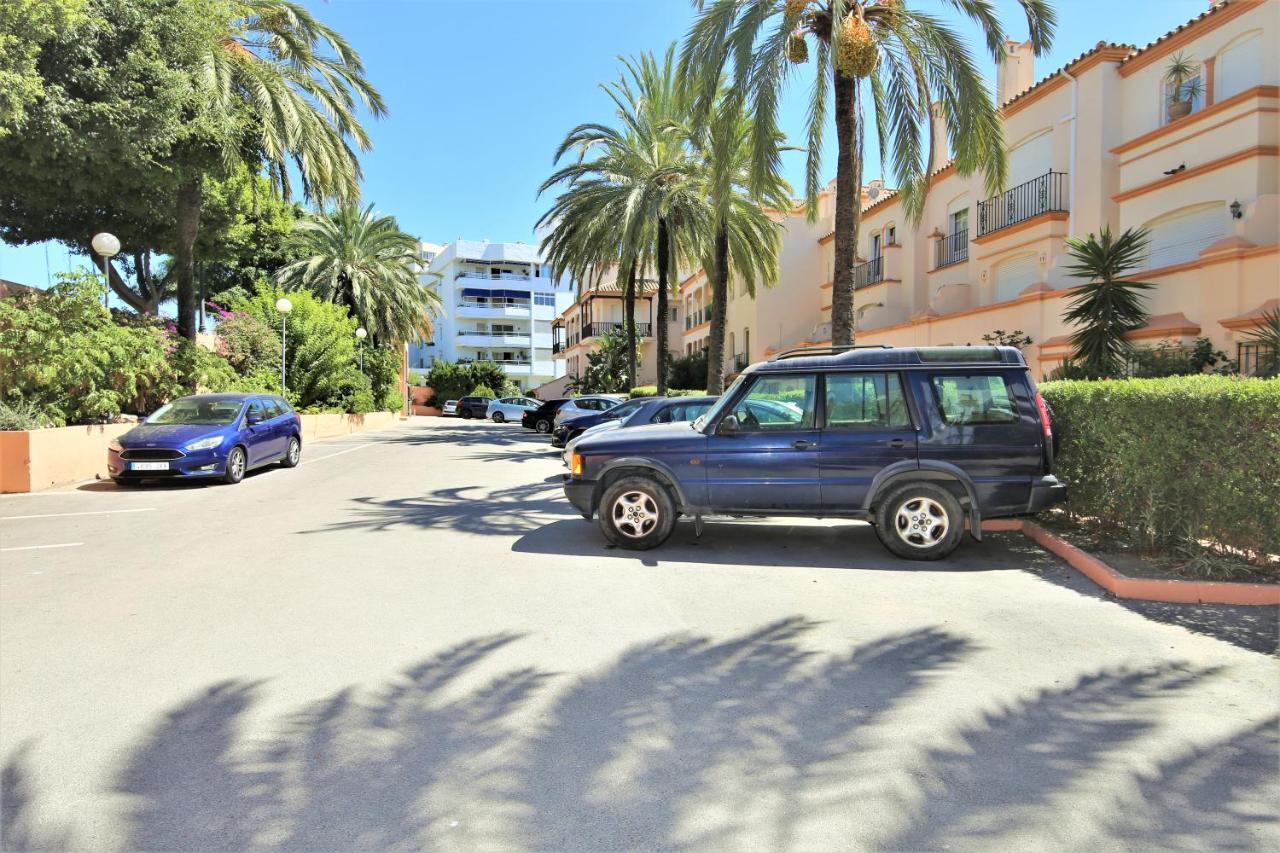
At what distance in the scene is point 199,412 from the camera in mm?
13242

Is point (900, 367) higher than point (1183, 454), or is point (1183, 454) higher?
point (900, 367)

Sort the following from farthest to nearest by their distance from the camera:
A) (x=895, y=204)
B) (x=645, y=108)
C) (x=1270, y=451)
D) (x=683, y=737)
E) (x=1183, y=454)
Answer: (x=895, y=204), (x=645, y=108), (x=1183, y=454), (x=1270, y=451), (x=683, y=737)

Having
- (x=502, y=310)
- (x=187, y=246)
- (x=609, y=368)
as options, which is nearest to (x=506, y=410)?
(x=609, y=368)

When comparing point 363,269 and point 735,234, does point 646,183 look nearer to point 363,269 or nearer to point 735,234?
point 735,234

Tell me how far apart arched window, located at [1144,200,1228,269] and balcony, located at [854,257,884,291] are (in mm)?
11369

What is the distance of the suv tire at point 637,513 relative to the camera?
723cm

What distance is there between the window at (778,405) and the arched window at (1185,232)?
12.1m

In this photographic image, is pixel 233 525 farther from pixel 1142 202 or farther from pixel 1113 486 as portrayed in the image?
pixel 1142 202

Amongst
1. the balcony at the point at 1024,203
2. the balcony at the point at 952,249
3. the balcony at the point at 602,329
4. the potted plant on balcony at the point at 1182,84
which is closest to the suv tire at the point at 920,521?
the balcony at the point at 1024,203

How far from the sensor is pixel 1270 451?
17.5ft

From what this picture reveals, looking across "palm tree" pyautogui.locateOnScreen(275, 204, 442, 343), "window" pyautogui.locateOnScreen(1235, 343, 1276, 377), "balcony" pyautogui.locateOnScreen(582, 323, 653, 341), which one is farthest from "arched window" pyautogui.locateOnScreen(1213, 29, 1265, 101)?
"balcony" pyautogui.locateOnScreen(582, 323, 653, 341)

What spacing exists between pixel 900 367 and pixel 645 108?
704 inches

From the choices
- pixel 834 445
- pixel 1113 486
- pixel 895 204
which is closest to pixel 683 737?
pixel 834 445

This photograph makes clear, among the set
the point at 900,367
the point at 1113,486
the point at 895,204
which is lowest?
the point at 1113,486
